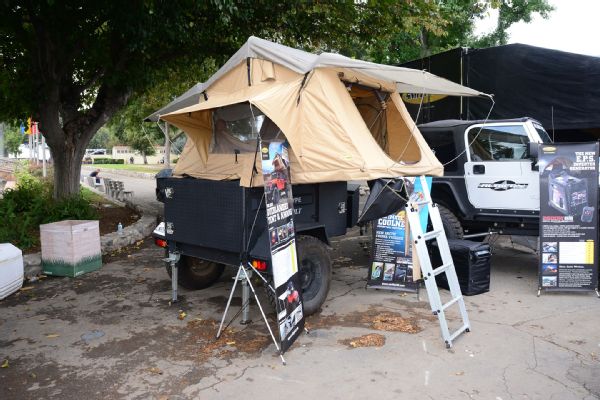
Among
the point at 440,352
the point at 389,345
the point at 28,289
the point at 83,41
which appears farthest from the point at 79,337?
the point at 83,41

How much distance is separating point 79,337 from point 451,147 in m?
5.66

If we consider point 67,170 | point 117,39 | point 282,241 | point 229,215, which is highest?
point 117,39

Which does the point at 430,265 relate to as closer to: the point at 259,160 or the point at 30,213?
the point at 259,160

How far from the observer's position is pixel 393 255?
604 centimetres

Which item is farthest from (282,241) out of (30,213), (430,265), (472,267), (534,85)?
(30,213)

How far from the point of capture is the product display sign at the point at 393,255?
234 inches

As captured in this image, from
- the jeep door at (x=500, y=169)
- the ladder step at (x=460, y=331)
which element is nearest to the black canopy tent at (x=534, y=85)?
the jeep door at (x=500, y=169)

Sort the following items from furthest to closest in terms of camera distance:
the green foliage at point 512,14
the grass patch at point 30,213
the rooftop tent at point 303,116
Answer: the green foliage at point 512,14, the grass patch at point 30,213, the rooftop tent at point 303,116

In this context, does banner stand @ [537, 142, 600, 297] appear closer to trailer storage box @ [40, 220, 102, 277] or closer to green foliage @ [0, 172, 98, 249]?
trailer storage box @ [40, 220, 102, 277]

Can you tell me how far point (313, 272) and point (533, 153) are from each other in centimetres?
341

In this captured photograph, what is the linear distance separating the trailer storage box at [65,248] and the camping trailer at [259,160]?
1.74m

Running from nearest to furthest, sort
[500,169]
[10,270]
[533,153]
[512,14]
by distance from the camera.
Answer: [10,270] → [533,153] → [500,169] → [512,14]

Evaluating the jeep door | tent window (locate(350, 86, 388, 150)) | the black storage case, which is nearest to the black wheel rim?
the black storage case

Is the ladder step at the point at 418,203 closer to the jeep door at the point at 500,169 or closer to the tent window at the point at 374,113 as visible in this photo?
the tent window at the point at 374,113
